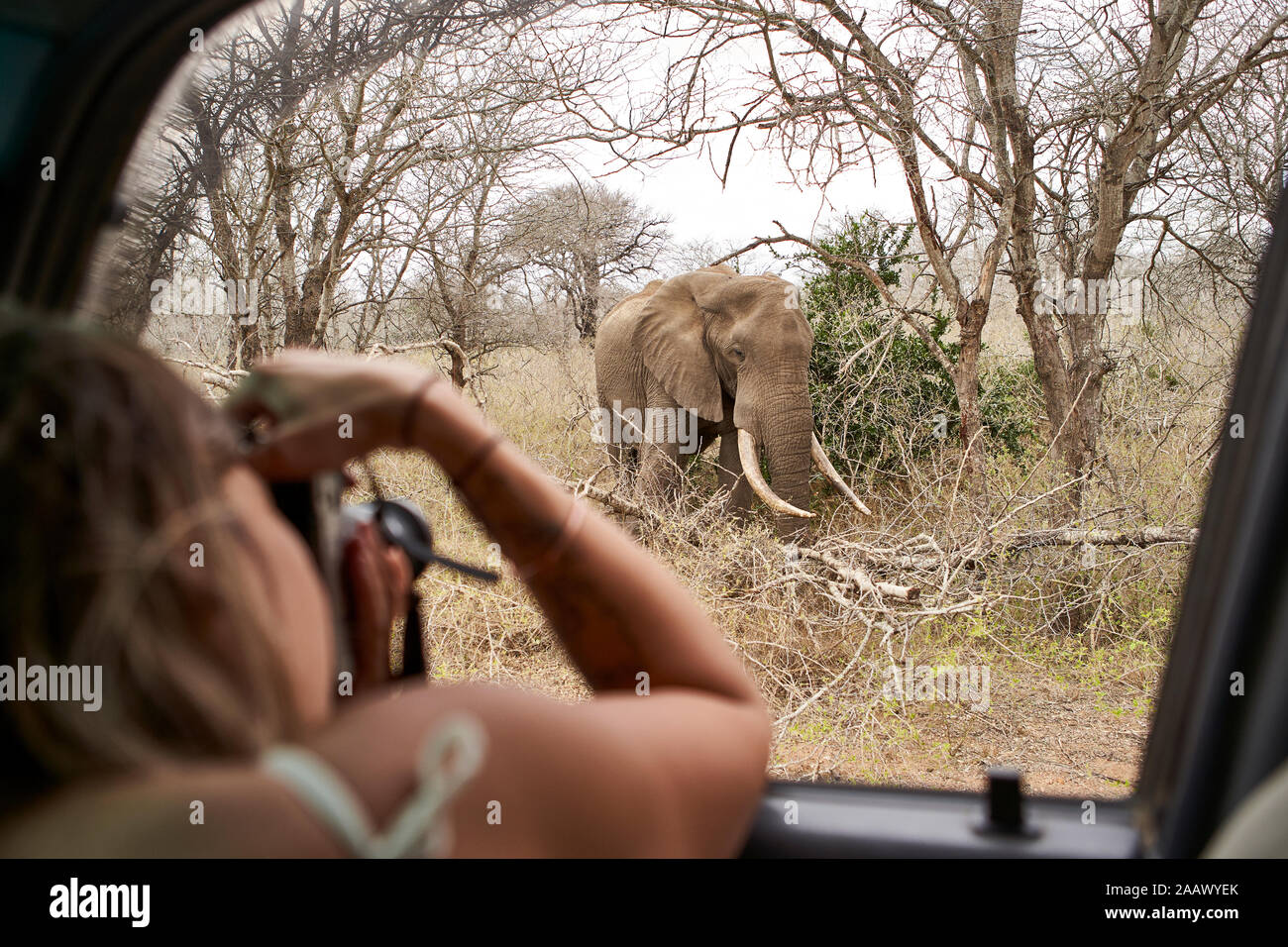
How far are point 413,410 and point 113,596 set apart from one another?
9.3 inches

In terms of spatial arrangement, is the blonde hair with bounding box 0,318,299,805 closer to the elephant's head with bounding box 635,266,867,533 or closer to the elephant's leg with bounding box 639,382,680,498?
the elephant's head with bounding box 635,266,867,533

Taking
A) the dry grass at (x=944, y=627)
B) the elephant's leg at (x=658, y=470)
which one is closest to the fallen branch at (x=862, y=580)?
the dry grass at (x=944, y=627)

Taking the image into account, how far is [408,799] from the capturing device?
0.42 meters

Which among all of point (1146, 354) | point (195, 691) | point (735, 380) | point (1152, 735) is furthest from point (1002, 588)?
point (195, 691)

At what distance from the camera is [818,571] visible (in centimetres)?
341

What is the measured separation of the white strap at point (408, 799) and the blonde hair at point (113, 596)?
24 mm

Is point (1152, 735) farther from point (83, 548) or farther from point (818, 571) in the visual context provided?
point (818, 571)

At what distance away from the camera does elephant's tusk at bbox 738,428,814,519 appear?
4.05 metres

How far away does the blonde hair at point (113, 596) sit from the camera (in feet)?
1.29

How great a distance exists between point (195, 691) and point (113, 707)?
37 millimetres

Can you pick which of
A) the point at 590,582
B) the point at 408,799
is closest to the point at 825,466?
the point at 590,582

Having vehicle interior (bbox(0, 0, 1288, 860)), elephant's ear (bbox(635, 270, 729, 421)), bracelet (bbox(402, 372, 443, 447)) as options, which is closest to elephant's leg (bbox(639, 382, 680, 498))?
elephant's ear (bbox(635, 270, 729, 421))

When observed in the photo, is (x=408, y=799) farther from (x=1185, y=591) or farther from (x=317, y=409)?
(x=1185, y=591)

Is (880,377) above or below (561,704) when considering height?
above
